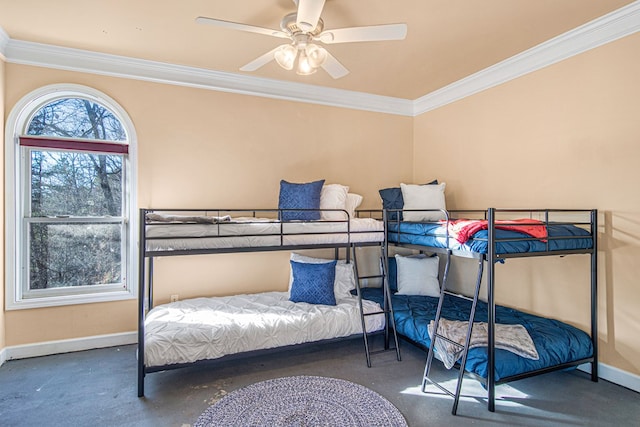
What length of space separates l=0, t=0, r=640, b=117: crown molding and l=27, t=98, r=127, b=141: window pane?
1.07 ft

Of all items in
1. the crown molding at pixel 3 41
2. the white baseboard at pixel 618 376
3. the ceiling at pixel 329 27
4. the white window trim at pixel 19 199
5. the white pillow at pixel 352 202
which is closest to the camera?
the ceiling at pixel 329 27

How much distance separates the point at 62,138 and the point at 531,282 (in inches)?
172

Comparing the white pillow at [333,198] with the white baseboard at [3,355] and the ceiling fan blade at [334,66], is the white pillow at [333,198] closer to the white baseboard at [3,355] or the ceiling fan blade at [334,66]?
the ceiling fan blade at [334,66]

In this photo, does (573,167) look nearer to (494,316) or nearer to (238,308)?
(494,316)

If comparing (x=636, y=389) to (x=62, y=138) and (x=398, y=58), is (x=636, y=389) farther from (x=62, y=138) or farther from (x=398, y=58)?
(x=62, y=138)

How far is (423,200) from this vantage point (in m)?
3.57

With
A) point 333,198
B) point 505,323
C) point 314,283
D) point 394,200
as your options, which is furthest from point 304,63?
point 505,323

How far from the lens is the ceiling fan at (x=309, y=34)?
1.98m

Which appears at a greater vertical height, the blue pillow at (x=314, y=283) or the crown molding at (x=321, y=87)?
the crown molding at (x=321, y=87)

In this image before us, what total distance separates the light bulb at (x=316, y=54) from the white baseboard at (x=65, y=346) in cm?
289

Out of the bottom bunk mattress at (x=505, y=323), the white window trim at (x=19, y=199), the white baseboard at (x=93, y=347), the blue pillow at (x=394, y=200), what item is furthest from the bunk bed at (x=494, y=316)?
the white window trim at (x=19, y=199)

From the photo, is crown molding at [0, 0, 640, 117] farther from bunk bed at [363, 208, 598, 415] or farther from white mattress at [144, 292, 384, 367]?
white mattress at [144, 292, 384, 367]

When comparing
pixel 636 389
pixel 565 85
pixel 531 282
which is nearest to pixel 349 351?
pixel 531 282

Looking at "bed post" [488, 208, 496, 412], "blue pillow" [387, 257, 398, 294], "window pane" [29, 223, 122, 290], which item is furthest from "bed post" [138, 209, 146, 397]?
"blue pillow" [387, 257, 398, 294]
